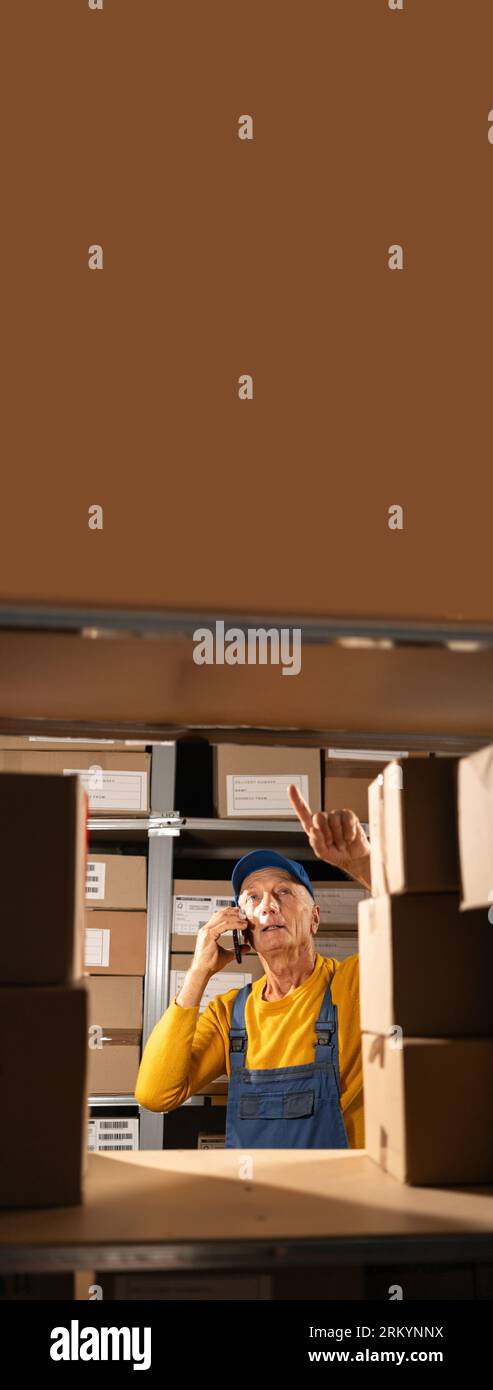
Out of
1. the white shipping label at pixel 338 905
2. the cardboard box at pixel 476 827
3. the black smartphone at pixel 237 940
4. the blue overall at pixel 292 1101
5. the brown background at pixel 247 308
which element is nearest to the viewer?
the brown background at pixel 247 308

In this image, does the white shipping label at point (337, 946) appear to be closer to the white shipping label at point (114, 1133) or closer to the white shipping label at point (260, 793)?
the white shipping label at point (260, 793)

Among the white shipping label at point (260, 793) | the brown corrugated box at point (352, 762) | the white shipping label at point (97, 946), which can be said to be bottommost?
the white shipping label at point (97, 946)

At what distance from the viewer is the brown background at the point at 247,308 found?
0.64 meters

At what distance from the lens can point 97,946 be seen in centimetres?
236

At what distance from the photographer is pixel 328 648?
0.70m

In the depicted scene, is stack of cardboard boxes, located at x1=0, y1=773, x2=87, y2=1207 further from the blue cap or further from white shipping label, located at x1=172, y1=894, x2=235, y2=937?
white shipping label, located at x1=172, y1=894, x2=235, y2=937

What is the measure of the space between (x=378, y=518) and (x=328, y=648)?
0.33ft

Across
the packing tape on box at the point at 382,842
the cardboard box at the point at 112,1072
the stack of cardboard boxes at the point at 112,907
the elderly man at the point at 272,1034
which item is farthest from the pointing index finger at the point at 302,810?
the cardboard box at the point at 112,1072

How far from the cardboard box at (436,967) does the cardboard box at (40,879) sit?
266mm

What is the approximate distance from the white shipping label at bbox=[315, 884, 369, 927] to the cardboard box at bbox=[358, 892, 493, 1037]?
155 cm

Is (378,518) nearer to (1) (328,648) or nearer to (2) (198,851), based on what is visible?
(1) (328,648)

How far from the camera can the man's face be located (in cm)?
211

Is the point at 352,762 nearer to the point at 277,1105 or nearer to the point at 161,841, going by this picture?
the point at 161,841

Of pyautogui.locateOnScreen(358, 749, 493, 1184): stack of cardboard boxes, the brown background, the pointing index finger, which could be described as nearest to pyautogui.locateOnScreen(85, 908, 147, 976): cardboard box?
the pointing index finger
